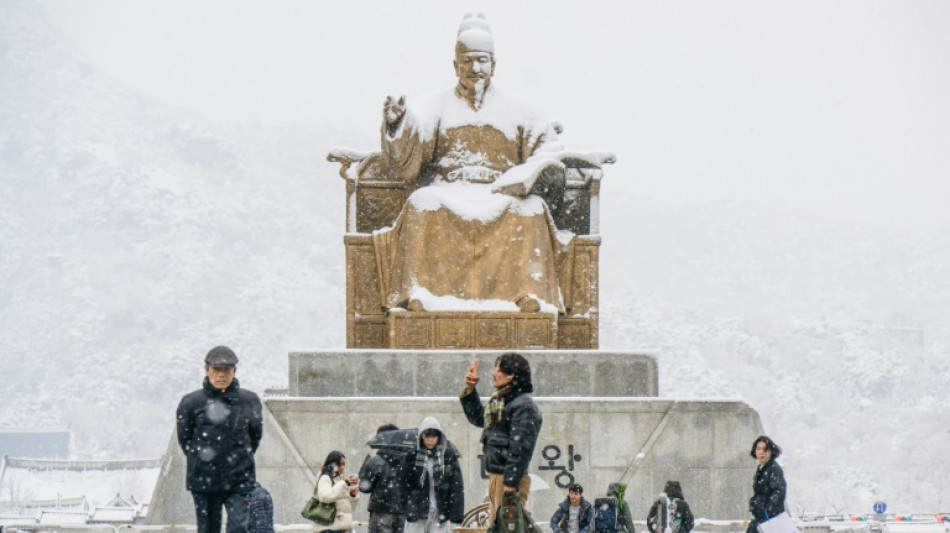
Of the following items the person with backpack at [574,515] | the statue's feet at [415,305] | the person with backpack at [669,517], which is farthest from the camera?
the statue's feet at [415,305]

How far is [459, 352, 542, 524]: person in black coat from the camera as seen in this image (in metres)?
5.35

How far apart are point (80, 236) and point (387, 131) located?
10402cm

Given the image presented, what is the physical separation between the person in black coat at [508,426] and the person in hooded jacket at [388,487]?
591 millimetres

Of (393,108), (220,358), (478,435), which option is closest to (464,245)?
(393,108)

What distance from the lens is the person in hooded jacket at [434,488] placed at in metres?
6.05

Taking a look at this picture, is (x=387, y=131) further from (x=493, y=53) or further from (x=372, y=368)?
(x=372, y=368)

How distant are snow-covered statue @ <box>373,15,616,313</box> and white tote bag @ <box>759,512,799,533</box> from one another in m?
2.85

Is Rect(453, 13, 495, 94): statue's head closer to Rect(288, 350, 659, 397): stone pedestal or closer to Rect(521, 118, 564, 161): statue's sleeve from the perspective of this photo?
Rect(521, 118, 564, 161): statue's sleeve

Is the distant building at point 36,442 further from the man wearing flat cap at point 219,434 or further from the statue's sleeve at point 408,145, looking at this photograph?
the man wearing flat cap at point 219,434

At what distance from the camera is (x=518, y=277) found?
380 inches

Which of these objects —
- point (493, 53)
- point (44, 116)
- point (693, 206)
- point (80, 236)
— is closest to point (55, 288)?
point (80, 236)

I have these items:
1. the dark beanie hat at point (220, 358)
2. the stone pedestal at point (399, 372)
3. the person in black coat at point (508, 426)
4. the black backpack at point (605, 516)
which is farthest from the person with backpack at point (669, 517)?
the dark beanie hat at point (220, 358)

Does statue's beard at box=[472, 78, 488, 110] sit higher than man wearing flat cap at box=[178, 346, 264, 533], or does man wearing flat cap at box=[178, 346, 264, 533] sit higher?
statue's beard at box=[472, 78, 488, 110]

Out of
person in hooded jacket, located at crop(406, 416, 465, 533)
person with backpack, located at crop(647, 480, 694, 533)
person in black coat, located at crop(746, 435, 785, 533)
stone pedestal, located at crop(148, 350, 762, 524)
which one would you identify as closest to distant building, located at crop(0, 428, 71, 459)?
stone pedestal, located at crop(148, 350, 762, 524)
